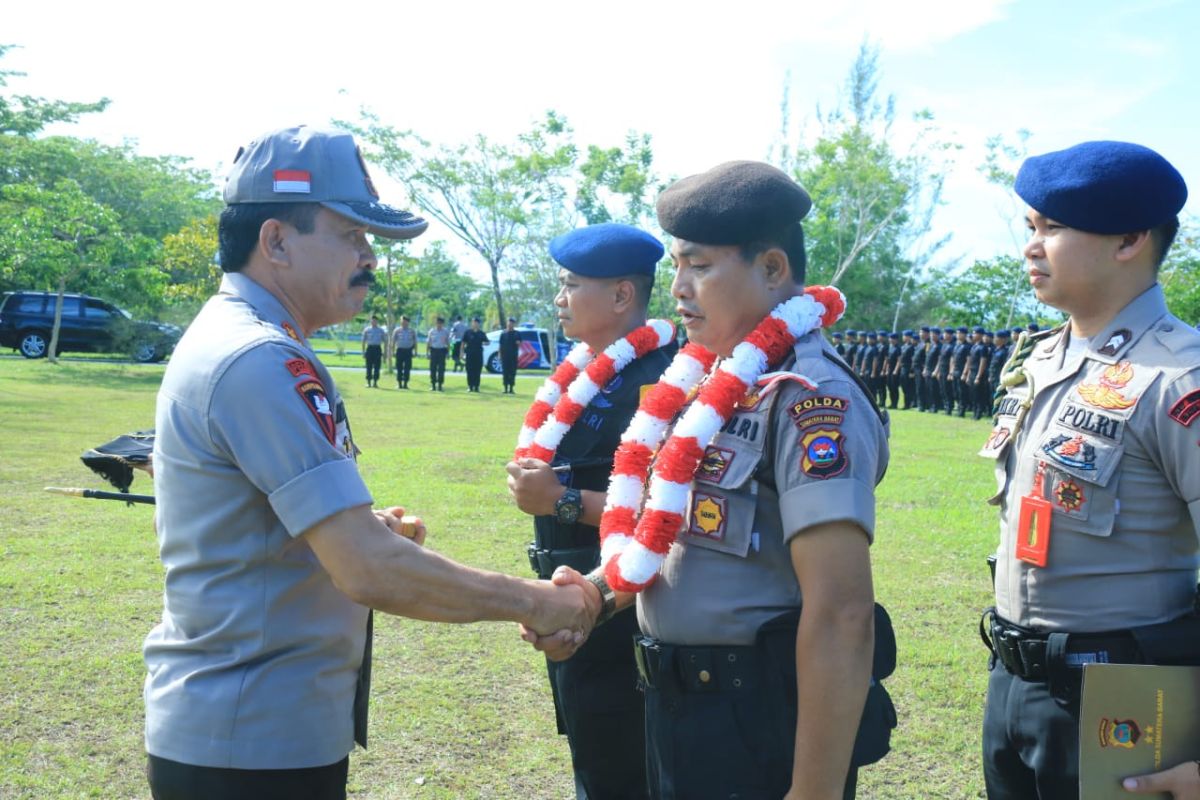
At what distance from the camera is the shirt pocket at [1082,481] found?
2447 mm

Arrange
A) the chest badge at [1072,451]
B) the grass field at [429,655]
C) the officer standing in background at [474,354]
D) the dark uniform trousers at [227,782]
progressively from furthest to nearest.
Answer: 1. the officer standing in background at [474,354]
2. the grass field at [429,655]
3. the chest badge at [1072,451]
4. the dark uniform trousers at [227,782]

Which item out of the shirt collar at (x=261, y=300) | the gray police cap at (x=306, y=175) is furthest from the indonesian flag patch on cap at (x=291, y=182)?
the shirt collar at (x=261, y=300)

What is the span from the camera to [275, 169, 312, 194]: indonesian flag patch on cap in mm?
2260

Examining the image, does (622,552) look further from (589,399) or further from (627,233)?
(627,233)

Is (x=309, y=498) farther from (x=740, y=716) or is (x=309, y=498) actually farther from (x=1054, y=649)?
(x=1054, y=649)

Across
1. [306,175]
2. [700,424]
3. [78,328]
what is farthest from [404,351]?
[700,424]

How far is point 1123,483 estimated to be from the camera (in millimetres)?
2443

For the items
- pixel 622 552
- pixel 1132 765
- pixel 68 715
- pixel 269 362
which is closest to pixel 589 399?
pixel 622 552

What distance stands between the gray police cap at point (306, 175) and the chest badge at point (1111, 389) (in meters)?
1.81

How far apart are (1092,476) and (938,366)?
2341 centimetres

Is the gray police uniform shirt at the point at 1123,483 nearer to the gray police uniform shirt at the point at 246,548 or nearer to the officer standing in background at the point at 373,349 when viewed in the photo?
the gray police uniform shirt at the point at 246,548

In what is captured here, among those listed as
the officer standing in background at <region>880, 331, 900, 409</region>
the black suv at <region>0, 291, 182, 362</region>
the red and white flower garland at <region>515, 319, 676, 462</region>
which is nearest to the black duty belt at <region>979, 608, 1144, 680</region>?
the red and white flower garland at <region>515, 319, 676, 462</region>

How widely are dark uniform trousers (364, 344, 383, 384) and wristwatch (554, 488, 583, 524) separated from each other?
2295 cm

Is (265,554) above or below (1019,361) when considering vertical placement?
below
